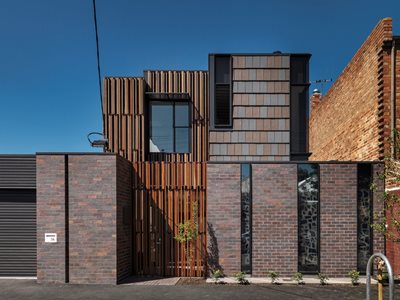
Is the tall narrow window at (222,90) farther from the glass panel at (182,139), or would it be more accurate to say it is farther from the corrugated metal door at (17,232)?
the corrugated metal door at (17,232)

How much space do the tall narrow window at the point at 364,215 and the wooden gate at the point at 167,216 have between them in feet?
15.2

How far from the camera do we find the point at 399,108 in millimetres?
8797

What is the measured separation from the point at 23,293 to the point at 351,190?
375 inches

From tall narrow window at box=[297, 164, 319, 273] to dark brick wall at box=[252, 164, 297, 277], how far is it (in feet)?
0.66

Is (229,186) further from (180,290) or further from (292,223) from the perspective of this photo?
(180,290)

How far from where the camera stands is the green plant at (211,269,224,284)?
8273 millimetres

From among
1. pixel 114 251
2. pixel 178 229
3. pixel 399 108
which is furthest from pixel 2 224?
pixel 399 108

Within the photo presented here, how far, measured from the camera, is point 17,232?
898cm

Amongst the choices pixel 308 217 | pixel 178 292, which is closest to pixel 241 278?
pixel 178 292

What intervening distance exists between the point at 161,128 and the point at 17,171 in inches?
219

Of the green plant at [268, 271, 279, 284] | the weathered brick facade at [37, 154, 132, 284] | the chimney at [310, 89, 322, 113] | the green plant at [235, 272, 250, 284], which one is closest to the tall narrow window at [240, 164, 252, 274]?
the green plant at [235, 272, 250, 284]

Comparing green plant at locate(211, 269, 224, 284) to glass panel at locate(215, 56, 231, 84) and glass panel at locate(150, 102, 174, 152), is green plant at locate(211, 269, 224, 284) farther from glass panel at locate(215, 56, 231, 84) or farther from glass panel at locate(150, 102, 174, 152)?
glass panel at locate(215, 56, 231, 84)

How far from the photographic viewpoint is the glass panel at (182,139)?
12.4 metres

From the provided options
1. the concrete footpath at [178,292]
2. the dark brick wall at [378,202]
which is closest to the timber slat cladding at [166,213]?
the concrete footpath at [178,292]
